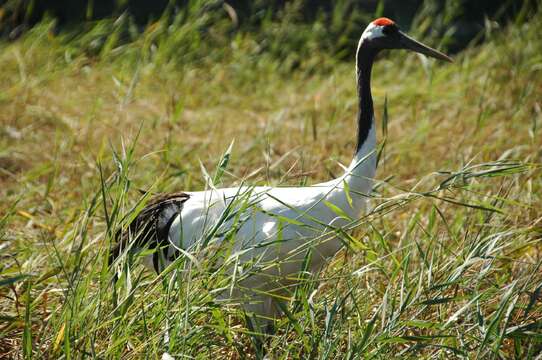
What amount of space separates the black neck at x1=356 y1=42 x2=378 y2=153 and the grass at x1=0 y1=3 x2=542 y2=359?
0.28 meters

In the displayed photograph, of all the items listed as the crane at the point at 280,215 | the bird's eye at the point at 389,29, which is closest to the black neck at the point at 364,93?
the crane at the point at 280,215

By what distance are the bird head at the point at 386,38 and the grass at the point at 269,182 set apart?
1.76ft

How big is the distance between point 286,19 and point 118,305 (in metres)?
4.22

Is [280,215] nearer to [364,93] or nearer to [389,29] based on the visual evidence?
[364,93]

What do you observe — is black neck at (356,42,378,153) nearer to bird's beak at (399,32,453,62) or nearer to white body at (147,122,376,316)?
white body at (147,122,376,316)

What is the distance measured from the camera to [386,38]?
146 inches

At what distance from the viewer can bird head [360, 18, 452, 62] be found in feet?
12.0

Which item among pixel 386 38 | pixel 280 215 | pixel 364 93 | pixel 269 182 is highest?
pixel 386 38

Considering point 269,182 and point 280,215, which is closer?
point 280,215

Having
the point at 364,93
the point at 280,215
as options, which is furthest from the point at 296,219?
the point at 364,93

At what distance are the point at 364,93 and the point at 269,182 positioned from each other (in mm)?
882

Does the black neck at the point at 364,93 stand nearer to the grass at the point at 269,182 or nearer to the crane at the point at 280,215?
the crane at the point at 280,215

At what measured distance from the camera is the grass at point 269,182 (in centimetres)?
253

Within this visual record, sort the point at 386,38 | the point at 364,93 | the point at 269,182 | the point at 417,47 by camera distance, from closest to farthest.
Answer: the point at 364,93
the point at 386,38
the point at 417,47
the point at 269,182
